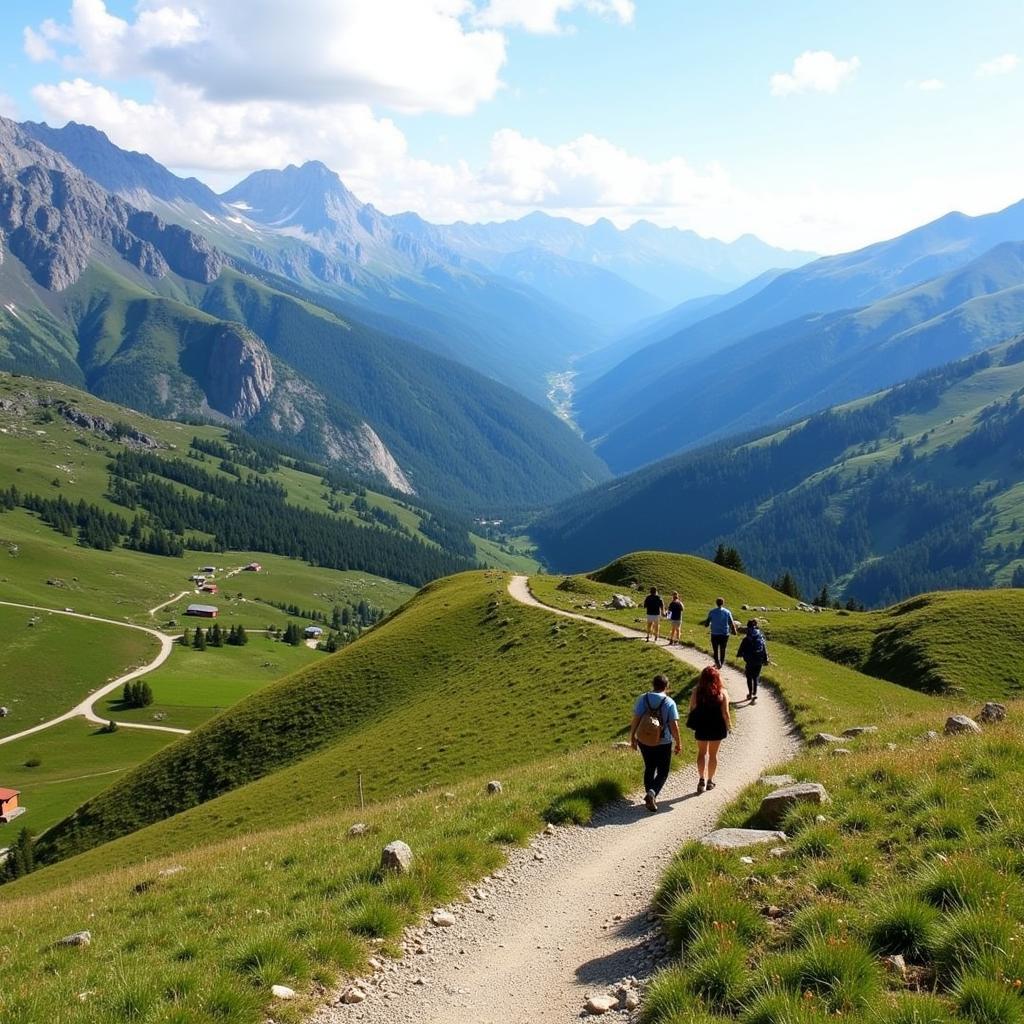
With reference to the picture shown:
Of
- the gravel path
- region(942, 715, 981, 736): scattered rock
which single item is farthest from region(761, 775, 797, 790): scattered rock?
region(942, 715, 981, 736): scattered rock

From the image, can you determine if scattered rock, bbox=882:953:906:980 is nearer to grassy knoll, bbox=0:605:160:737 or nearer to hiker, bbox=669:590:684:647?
hiker, bbox=669:590:684:647

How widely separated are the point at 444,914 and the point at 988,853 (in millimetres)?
9106

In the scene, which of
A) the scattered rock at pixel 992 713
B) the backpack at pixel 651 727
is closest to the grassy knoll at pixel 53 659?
the backpack at pixel 651 727

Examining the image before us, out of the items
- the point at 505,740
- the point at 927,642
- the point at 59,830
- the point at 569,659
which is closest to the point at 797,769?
the point at 505,740

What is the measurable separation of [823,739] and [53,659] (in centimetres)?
17602

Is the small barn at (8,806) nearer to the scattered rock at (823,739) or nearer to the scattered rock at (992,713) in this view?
the scattered rock at (823,739)

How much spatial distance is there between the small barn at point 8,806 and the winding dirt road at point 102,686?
75.5 ft

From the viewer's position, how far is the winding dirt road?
131 meters

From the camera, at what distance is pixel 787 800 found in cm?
1485

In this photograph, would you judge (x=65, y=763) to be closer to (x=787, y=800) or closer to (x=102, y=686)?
(x=102, y=686)

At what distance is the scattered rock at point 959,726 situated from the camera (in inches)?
756

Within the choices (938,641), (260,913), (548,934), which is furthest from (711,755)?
(938,641)

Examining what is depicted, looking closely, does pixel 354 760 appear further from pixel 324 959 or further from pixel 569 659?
pixel 324 959

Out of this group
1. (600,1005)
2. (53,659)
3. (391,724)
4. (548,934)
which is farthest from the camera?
Answer: (53,659)
